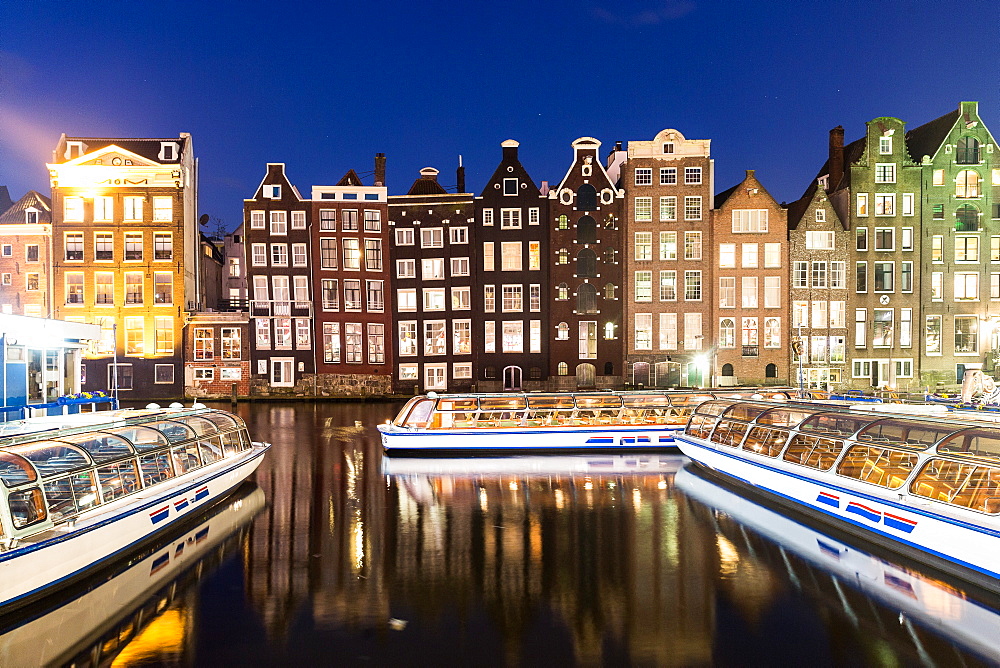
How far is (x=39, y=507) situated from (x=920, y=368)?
49740mm

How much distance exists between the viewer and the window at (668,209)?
42625mm

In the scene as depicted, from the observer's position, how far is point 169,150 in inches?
1721

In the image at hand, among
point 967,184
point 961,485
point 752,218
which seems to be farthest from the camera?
point 752,218

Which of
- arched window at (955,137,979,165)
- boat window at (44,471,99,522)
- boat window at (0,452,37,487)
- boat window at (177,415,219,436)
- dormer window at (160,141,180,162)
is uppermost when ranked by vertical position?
dormer window at (160,141,180,162)

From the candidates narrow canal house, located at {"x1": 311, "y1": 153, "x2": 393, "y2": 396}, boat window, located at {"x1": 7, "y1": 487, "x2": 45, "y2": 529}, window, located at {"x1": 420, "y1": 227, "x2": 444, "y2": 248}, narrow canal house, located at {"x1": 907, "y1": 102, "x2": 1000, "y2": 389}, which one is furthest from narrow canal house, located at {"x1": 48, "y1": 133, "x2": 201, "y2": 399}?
narrow canal house, located at {"x1": 907, "y1": 102, "x2": 1000, "y2": 389}

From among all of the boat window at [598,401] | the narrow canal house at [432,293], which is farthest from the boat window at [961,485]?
the narrow canal house at [432,293]

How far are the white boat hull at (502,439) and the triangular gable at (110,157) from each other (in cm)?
3550

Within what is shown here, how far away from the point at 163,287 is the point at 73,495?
39.3 m

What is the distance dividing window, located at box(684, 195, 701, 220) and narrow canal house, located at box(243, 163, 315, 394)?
2846 centimetres

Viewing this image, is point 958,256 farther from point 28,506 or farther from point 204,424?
point 28,506

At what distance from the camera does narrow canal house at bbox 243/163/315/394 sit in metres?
43.1

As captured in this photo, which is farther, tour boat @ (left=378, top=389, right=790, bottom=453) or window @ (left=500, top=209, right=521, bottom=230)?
window @ (left=500, top=209, right=521, bottom=230)

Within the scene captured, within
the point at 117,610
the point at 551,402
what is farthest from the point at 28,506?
the point at 551,402

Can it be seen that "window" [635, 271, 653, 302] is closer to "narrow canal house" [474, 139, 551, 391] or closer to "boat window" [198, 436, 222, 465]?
"narrow canal house" [474, 139, 551, 391]
